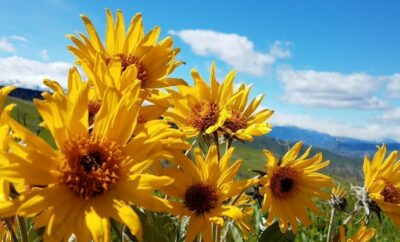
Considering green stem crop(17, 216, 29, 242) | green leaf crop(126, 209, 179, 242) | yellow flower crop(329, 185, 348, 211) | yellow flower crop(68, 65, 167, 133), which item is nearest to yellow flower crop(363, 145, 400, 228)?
yellow flower crop(329, 185, 348, 211)

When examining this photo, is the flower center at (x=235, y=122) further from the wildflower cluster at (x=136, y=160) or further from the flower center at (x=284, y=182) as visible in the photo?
the flower center at (x=284, y=182)

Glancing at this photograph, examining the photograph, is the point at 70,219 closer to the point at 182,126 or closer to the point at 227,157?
the point at 227,157

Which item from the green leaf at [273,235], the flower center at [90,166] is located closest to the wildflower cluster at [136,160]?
the flower center at [90,166]

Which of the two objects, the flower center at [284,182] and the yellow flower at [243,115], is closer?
the flower center at [284,182]

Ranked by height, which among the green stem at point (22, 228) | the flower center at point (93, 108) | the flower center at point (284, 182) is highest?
the flower center at point (93, 108)

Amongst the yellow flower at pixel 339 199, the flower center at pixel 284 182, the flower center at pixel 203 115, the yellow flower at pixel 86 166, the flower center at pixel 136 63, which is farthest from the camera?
the yellow flower at pixel 339 199

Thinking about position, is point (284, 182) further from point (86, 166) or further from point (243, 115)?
point (86, 166)

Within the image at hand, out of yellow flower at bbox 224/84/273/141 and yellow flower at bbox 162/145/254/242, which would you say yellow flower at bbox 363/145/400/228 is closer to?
yellow flower at bbox 224/84/273/141
